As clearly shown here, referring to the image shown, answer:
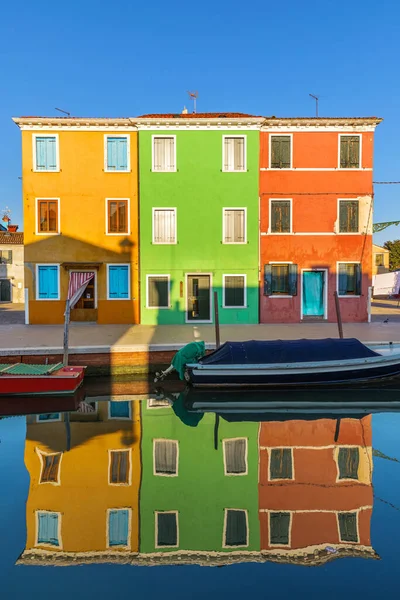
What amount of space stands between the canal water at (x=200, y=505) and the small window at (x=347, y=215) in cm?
1230

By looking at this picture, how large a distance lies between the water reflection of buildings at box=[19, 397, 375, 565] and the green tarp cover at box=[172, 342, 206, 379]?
2567 millimetres

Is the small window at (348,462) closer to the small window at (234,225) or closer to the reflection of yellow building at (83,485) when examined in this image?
the reflection of yellow building at (83,485)

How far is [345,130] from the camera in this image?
21469 mm

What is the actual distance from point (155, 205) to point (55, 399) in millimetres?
11562

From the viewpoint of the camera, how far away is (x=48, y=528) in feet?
21.5

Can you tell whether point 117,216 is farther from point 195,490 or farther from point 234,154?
point 195,490

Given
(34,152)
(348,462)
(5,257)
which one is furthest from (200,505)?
(5,257)

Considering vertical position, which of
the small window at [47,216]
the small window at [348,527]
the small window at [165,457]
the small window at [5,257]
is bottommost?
the small window at [165,457]

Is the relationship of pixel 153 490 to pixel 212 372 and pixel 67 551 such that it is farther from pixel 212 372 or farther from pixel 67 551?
pixel 212 372

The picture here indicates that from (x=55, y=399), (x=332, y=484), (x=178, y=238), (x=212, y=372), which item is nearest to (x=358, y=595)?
(x=332, y=484)

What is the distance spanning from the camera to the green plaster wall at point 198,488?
6.41 meters

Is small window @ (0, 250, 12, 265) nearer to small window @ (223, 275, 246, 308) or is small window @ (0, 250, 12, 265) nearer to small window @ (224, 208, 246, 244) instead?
small window @ (224, 208, 246, 244)

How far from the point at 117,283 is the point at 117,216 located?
3.22 metres

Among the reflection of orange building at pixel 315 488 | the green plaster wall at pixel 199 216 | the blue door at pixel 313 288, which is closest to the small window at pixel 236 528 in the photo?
the reflection of orange building at pixel 315 488
